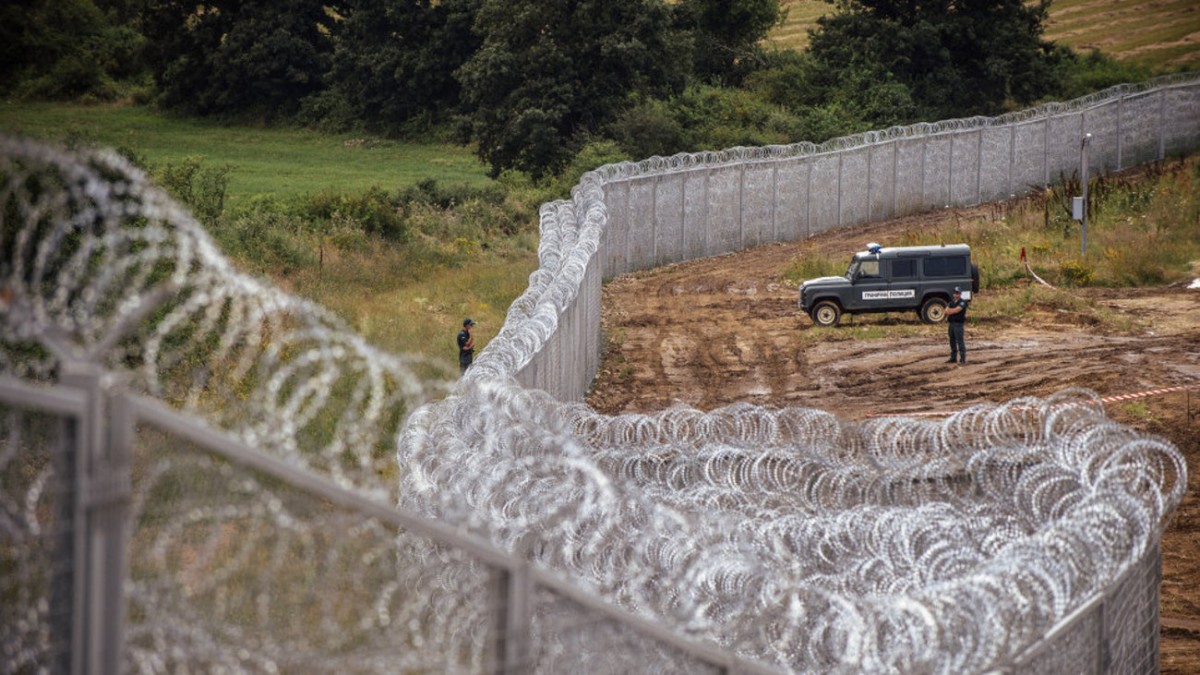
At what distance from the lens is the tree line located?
4188 centimetres

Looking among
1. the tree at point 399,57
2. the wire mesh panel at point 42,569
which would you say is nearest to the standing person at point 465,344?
the wire mesh panel at point 42,569

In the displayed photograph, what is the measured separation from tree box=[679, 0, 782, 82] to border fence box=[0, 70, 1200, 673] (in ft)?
116

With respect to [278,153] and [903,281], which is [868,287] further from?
[278,153]

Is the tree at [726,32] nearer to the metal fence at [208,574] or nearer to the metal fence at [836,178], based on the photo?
the metal fence at [836,178]

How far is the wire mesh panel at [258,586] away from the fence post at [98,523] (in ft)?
0.45

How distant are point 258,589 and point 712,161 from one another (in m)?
34.0

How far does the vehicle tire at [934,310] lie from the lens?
27.8 m

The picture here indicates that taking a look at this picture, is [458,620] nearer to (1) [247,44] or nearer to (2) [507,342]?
(2) [507,342]

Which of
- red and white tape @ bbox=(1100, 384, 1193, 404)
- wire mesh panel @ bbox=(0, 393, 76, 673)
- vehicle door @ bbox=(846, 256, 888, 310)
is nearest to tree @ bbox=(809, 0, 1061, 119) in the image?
vehicle door @ bbox=(846, 256, 888, 310)

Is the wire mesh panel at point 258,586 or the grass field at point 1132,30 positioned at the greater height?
the grass field at point 1132,30

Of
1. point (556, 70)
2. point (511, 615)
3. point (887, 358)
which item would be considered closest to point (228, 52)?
point (556, 70)

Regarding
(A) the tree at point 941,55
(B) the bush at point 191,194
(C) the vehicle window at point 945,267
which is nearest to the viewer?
(C) the vehicle window at point 945,267

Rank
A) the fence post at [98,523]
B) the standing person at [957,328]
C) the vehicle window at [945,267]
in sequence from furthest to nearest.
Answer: the vehicle window at [945,267], the standing person at [957,328], the fence post at [98,523]

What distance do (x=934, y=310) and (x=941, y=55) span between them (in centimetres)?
2401
